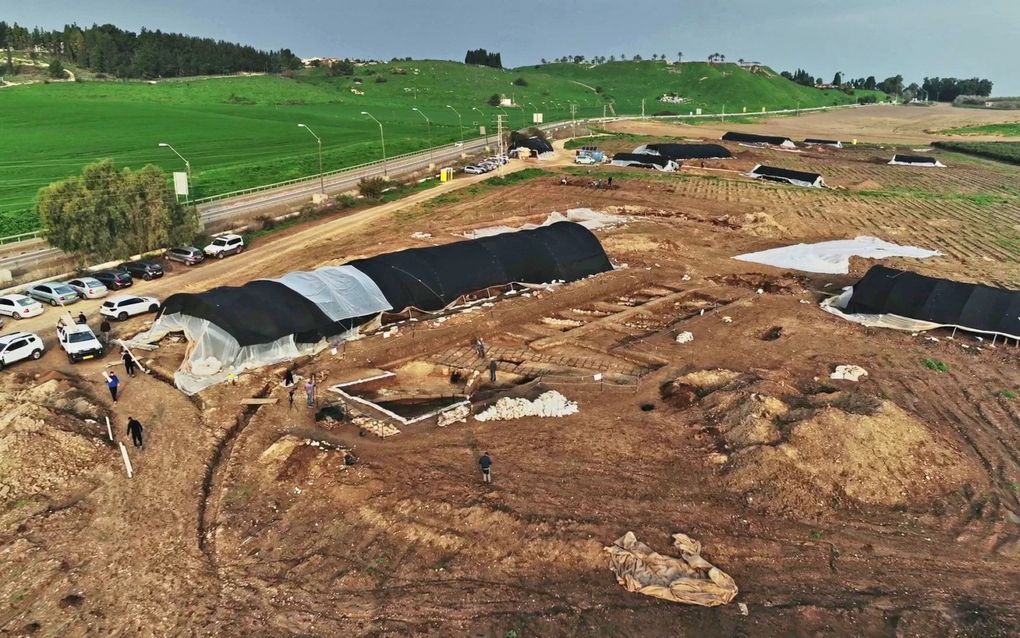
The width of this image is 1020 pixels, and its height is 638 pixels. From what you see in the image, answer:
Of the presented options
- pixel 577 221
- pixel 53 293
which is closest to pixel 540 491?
pixel 53 293

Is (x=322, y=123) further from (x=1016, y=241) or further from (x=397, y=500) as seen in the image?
(x=397, y=500)

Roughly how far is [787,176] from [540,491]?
235ft

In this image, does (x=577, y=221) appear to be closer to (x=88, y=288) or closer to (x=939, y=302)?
(x=939, y=302)

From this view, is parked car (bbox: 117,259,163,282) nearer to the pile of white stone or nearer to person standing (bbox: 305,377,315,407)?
person standing (bbox: 305,377,315,407)

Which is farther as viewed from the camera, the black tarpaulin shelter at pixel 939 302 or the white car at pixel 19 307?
the white car at pixel 19 307

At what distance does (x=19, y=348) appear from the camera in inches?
1166

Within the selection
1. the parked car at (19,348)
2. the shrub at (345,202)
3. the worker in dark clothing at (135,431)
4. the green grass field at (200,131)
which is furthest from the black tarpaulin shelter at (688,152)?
the worker in dark clothing at (135,431)

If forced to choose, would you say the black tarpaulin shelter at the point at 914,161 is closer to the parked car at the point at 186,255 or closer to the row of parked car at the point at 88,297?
the row of parked car at the point at 88,297

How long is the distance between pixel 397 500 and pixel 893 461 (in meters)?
16.2

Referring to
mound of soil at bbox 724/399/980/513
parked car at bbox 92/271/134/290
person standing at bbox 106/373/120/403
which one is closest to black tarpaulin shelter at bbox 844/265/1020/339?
mound of soil at bbox 724/399/980/513

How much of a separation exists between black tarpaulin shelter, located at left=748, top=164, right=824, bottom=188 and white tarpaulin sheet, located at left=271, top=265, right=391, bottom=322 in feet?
203

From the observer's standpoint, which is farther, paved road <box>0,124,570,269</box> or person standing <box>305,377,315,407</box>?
paved road <box>0,124,570,269</box>

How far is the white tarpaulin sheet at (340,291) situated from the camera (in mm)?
32094

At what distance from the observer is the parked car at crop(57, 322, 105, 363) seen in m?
29.6
